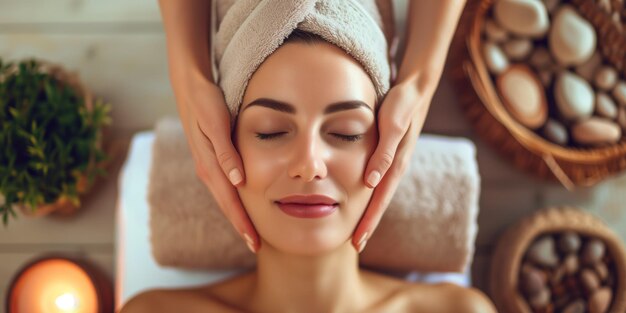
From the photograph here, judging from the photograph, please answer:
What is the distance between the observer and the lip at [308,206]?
1.02m

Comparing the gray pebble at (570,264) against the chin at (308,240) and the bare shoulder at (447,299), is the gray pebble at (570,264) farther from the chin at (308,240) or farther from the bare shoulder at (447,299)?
the chin at (308,240)

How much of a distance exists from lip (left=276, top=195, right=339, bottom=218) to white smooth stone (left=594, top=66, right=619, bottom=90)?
94 cm

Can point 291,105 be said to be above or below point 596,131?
above

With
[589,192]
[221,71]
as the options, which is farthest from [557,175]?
[221,71]

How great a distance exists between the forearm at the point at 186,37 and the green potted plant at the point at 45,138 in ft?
1.44

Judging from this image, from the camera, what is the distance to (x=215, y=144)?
105 cm

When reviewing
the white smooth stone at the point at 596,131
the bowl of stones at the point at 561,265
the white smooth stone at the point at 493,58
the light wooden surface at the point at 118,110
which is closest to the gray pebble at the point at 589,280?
the bowl of stones at the point at 561,265

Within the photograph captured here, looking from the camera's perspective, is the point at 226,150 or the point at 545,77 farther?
the point at 545,77

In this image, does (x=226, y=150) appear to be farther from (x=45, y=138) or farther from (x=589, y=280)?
(x=589, y=280)

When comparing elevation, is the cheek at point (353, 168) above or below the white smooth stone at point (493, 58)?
above

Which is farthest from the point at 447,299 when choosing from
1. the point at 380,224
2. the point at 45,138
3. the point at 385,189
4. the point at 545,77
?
the point at 45,138

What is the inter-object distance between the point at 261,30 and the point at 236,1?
0.40 ft

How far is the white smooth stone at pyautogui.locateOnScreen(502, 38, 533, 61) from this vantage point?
5.15ft

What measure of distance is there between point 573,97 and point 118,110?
1.24 metres
